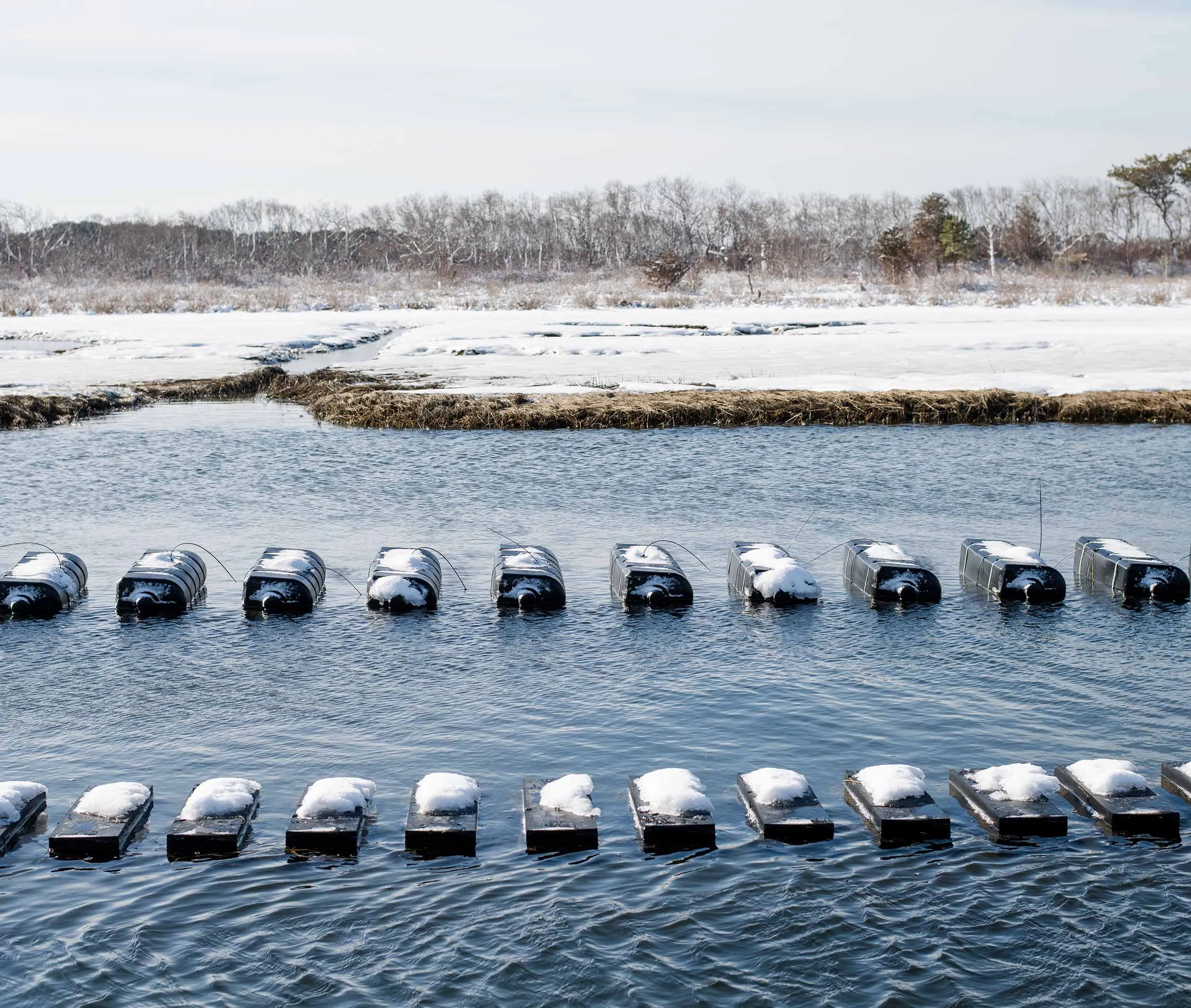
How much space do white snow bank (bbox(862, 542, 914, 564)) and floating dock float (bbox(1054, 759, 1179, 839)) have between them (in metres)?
8.51

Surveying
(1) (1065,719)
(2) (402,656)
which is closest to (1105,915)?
(1) (1065,719)

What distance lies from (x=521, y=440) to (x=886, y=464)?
11.1m

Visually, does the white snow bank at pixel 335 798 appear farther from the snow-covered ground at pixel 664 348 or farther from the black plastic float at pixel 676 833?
the snow-covered ground at pixel 664 348

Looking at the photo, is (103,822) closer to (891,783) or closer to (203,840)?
(203,840)

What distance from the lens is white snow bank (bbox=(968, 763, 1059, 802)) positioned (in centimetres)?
1282

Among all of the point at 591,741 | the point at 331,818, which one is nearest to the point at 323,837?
the point at 331,818

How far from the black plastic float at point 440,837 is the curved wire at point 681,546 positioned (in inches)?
475

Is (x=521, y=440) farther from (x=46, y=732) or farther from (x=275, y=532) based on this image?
(x=46, y=732)

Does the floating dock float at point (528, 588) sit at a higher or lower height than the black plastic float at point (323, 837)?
higher

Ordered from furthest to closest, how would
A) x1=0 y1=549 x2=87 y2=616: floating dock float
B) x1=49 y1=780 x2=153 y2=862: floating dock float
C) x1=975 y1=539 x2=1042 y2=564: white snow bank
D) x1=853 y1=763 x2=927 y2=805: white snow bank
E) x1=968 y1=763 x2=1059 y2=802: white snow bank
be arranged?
x1=975 y1=539 x2=1042 y2=564: white snow bank, x1=0 y1=549 x2=87 y2=616: floating dock float, x1=968 y1=763 x2=1059 y2=802: white snow bank, x1=853 y1=763 x2=927 y2=805: white snow bank, x1=49 y1=780 x2=153 y2=862: floating dock float

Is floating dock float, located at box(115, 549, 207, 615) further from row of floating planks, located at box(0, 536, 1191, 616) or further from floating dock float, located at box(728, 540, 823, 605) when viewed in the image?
floating dock float, located at box(728, 540, 823, 605)

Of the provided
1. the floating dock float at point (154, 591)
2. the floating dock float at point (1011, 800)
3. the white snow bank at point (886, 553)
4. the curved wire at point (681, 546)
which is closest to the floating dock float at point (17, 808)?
the floating dock float at point (154, 591)

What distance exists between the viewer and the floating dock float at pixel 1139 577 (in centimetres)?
2170

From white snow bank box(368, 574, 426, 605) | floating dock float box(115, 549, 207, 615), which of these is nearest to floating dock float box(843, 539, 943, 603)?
white snow bank box(368, 574, 426, 605)
